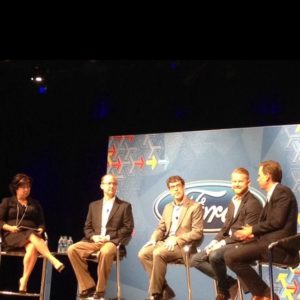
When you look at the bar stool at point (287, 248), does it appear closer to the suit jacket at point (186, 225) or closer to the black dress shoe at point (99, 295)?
the suit jacket at point (186, 225)

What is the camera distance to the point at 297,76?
6930 mm

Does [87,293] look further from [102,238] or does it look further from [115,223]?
[115,223]

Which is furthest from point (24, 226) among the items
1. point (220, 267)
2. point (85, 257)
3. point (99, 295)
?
point (220, 267)

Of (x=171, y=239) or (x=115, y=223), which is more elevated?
(x=115, y=223)

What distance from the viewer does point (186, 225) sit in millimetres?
6242

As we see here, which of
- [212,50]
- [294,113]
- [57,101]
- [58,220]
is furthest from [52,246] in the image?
[212,50]

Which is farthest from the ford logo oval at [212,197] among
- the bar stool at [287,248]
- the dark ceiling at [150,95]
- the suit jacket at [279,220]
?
the bar stool at [287,248]

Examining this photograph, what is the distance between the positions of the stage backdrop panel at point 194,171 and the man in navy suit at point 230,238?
0.98 metres

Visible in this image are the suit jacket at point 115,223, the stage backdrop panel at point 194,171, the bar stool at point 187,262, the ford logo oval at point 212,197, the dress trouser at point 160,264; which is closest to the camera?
the bar stool at point 187,262

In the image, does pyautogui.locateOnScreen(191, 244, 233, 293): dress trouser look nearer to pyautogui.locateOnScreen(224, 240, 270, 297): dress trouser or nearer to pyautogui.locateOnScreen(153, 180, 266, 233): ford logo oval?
pyautogui.locateOnScreen(224, 240, 270, 297): dress trouser

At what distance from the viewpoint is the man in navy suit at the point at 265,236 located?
5160 mm

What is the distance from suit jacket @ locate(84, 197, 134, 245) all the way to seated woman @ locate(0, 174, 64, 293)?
510 millimetres

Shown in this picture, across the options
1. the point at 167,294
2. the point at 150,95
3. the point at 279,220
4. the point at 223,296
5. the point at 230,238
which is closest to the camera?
the point at 279,220

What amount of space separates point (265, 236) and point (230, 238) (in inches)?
17.3
